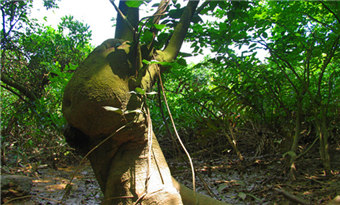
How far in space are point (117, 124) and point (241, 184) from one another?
77.3 inches

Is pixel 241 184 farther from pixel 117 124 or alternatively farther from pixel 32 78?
pixel 32 78

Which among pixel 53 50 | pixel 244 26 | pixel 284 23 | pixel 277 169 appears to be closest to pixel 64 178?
pixel 53 50

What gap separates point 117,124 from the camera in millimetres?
1141

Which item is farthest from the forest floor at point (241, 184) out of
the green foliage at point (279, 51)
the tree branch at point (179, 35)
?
the tree branch at point (179, 35)

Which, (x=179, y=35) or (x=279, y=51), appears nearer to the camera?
(x=179, y=35)

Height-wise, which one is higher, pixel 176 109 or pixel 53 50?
pixel 53 50

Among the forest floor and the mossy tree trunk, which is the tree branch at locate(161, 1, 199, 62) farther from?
the forest floor

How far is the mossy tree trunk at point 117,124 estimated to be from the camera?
1.11 metres

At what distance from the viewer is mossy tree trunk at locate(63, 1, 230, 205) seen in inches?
43.6

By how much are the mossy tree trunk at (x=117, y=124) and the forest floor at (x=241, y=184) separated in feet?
2.29

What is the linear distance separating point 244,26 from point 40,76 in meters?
4.21

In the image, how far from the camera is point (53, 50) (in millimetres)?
4832

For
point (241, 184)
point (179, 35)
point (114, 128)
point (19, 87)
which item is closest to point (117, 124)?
point (114, 128)

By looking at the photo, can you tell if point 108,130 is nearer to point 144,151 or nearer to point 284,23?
point 144,151
